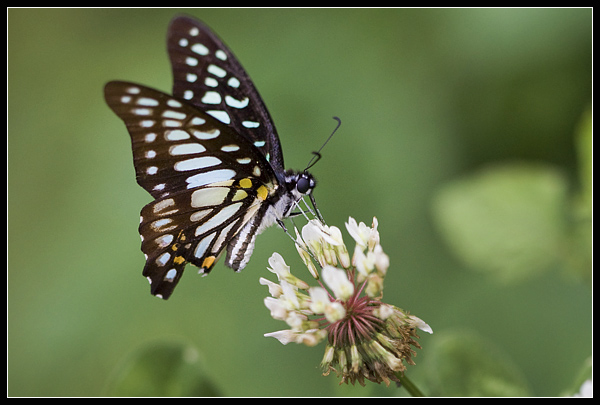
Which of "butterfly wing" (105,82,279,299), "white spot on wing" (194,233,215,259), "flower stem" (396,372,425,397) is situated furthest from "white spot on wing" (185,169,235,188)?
"flower stem" (396,372,425,397)

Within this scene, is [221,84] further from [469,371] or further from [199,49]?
[469,371]

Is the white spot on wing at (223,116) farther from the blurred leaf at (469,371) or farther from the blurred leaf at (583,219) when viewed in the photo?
the blurred leaf at (583,219)

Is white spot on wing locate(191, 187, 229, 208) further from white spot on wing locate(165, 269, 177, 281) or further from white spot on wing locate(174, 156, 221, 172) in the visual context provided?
white spot on wing locate(165, 269, 177, 281)

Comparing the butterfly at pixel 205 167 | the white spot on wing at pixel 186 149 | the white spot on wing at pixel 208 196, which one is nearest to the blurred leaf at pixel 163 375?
the butterfly at pixel 205 167

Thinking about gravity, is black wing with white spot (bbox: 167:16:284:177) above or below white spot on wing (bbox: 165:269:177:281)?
above

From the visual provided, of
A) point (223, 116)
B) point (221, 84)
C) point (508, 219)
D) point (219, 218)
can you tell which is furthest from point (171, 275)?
point (508, 219)

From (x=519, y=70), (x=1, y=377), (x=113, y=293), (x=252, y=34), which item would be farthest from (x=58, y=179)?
(x=519, y=70)
